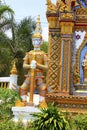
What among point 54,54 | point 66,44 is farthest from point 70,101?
point 66,44

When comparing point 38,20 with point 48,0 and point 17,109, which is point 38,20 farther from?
point 17,109

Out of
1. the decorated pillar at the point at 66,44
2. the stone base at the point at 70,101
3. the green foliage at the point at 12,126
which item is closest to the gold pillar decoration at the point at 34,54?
the decorated pillar at the point at 66,44

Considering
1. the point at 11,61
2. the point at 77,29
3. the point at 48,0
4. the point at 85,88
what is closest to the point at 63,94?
the point at 85,88

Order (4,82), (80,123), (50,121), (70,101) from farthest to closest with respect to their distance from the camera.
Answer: (4,82) < (70,101) < (80,123) < (50,121)

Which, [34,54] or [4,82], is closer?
[34,54]

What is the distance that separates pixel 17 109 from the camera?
818cm

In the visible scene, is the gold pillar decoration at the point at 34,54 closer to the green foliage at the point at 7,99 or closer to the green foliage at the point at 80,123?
the green foliage at the point at 7,99

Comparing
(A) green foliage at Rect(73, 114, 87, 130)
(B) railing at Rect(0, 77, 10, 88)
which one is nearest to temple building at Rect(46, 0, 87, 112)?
(B) railing at Rect(0, 77, 10, 88)

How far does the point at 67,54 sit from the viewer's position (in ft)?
35.0

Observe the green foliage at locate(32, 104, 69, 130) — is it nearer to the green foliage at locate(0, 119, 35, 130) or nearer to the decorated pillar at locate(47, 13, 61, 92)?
the green foliage at locate(0, 119, 35, 130)

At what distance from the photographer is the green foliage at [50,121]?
6.46m

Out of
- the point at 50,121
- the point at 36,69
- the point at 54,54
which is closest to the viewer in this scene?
the point at 50,121

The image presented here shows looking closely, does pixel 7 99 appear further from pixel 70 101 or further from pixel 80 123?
pixel 80 123

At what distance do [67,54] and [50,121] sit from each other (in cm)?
449
